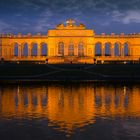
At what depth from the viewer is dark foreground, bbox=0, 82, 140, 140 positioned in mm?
20562

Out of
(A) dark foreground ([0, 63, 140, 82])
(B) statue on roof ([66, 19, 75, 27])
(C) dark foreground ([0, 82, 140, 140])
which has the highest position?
(B) statue on roof ([66, 19, 75, 27])

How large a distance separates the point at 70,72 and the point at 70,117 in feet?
140

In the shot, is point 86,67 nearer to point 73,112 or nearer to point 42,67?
point 42,67

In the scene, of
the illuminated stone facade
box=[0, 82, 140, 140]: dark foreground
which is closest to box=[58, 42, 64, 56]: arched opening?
the illuminated stone facade

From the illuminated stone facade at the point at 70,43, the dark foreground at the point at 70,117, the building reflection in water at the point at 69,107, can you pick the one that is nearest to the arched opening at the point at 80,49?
the illuminated stone facade at the point at 70,43

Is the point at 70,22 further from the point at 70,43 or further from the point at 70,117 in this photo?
the point at 70,117

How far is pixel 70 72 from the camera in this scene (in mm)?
68000

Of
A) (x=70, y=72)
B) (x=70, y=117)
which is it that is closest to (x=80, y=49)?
(x=70, y=72)

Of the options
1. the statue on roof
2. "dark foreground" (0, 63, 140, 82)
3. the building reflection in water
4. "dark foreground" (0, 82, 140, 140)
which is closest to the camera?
"dark foreground" (0, 82, 140, 140)

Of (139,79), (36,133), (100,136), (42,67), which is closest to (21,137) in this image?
(36,133)

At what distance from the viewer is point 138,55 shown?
335ft

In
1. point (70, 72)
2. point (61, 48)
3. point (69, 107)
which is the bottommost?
point (69, 107)

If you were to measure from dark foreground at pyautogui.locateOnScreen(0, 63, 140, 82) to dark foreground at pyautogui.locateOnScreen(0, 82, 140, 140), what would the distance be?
27.3m

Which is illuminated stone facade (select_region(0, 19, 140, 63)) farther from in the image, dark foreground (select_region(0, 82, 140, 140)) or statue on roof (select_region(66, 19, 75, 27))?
dark foreground (select_region(0, 82, 140, 140))
